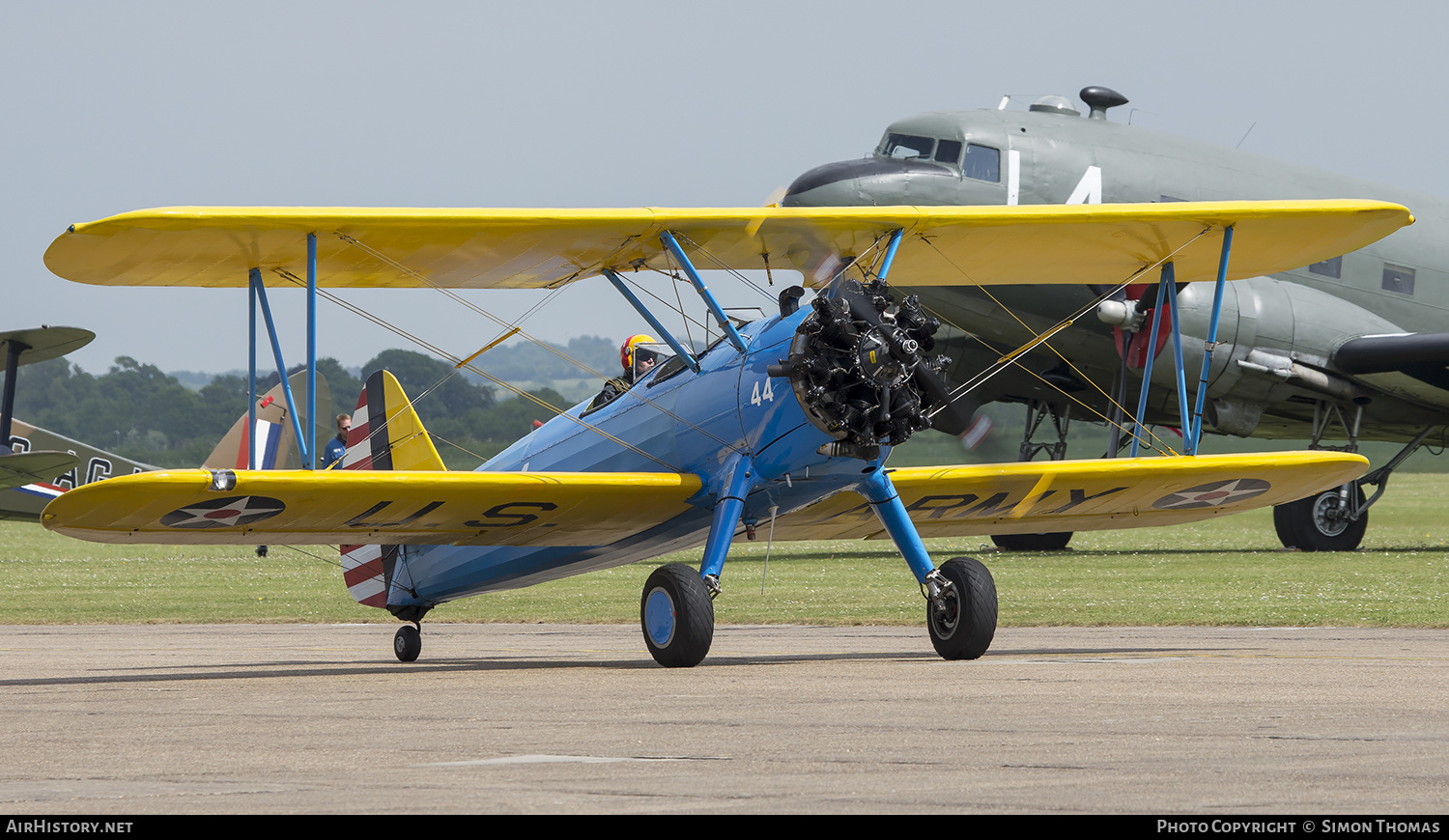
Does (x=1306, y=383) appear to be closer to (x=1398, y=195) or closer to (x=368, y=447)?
(x=1398, y=195)

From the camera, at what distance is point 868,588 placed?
18.1 metres

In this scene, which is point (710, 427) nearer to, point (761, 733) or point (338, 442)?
point (761, 733)

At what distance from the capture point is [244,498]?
9.07 m

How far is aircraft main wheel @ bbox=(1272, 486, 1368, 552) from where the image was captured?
69.4ft

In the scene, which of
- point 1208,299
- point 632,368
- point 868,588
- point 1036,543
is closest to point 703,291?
point 632,368

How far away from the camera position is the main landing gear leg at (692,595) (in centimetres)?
880

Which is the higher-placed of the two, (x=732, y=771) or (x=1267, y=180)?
(x=1267, y=180)

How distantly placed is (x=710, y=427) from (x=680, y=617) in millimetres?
1380

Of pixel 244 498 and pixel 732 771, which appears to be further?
pixel 244 498

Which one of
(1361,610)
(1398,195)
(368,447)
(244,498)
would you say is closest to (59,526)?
(244,498)

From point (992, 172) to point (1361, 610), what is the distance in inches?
356

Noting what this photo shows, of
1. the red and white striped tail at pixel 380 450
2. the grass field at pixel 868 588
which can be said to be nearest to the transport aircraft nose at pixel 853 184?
the grass field at pixel 868 588

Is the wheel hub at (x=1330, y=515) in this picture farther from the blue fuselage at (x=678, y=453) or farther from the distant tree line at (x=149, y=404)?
the distant tree line at (x=149, y=404)

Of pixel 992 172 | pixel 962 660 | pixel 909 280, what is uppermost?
pixel 992 172
